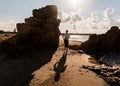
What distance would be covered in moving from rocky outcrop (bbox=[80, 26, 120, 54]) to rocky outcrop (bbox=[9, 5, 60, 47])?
20.7 ft

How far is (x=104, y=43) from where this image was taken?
33219 millimetres

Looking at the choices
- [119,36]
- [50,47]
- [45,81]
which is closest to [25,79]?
[45,81]

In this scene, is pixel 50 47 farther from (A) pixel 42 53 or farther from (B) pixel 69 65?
(B) pixel 69 65

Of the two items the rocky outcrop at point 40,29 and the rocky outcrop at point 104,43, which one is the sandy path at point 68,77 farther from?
the rocky outcrop at point 104,43

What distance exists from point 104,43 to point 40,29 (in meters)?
11.4

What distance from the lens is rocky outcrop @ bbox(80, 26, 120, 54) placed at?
32.2 m

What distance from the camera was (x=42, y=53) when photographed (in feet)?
76.4

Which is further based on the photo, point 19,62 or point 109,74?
point 19,62

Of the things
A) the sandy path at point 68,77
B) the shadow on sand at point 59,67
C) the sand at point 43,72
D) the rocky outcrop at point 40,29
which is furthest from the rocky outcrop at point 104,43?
the sandy path at point 68,77

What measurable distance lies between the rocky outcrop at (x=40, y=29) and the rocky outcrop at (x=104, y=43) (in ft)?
20.7

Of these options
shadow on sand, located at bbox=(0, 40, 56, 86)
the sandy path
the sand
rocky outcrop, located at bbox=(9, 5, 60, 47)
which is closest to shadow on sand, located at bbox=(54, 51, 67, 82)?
the sand

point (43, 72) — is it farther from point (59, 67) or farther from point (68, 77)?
point (68, 77)

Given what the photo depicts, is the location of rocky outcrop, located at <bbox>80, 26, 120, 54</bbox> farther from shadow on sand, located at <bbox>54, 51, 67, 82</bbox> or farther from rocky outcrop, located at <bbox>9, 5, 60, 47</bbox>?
shadow on sand, located at <bbox>54, 51, 67, 82</bbox>

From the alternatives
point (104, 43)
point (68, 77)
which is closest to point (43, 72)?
point (68, 77)
